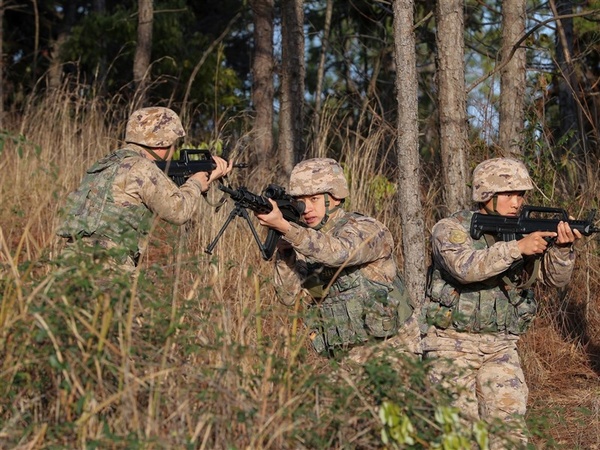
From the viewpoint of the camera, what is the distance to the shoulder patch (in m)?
5.43

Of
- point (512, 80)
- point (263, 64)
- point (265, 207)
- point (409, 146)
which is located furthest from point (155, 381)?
point (263, 64)

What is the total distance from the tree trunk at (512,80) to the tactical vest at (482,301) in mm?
2978

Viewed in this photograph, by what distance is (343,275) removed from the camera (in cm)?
537

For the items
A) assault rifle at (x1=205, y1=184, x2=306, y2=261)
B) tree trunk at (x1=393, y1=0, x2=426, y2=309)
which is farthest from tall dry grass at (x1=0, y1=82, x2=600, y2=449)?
tree trunk at (x1=393, y1=0, x2=426, y2=309)

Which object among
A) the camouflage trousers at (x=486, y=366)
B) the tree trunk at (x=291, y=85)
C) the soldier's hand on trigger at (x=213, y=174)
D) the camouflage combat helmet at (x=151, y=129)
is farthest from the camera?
the tree trunk at (x=291, y=85)

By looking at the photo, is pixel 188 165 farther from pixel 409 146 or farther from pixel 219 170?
pixel 409 146

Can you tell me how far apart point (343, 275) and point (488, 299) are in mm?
799

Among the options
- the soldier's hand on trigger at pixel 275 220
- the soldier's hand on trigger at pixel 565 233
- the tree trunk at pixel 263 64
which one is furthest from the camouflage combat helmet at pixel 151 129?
the tree trunk at pixel 263 64

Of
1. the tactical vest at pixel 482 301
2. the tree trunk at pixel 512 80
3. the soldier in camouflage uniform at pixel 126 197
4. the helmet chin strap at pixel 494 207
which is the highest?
the tree trunk at pixel 512 80

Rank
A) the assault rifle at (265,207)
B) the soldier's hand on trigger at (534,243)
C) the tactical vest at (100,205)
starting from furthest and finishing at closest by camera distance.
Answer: the tactical vest at (100,205) → the soldier's hand on trigger at (534,243) → the assault rifle at (265,207)

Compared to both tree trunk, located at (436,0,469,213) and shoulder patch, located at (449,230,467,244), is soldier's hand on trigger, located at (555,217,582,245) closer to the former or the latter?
shoulder patch, located at (449,230,467,244)

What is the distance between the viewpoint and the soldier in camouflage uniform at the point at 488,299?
17.8 ft

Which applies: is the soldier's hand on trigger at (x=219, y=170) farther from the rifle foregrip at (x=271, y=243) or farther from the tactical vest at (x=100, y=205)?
the rifle foregrip at (x=271, y=243)

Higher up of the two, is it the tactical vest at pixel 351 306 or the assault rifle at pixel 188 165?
the assault rifle at pixel 188 165
